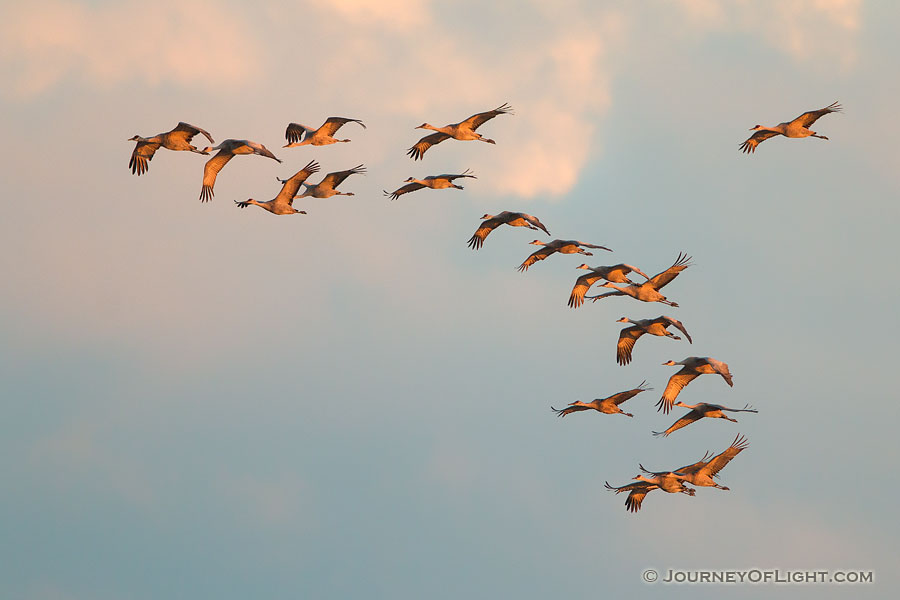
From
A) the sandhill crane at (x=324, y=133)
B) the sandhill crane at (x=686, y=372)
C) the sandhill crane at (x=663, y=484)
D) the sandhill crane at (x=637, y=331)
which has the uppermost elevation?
the sandhill crane at (x=324, y=133)

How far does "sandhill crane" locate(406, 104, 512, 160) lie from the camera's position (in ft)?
133

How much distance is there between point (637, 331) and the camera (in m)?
43.3

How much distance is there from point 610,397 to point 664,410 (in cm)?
181

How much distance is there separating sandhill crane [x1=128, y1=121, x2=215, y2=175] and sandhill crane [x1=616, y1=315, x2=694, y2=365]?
49.4 ft

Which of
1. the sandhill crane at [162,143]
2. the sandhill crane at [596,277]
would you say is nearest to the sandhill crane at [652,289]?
the sandhill crane at [596,277]

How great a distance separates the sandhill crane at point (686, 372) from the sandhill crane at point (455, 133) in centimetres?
965

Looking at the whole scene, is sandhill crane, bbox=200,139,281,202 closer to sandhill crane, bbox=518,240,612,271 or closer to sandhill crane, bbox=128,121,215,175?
sandhill crane, bbox=128,121,215,175

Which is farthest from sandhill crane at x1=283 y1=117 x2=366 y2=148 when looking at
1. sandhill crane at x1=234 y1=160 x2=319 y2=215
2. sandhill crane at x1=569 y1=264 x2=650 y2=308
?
sandhill crane at x1=569 y1=264 x2=650 y2=308

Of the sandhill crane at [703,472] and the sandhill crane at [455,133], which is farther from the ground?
the sandhill crane at [455,133]

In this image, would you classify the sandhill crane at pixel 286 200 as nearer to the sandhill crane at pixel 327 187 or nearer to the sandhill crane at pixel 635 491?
the sandhill crane at pixel 327 187

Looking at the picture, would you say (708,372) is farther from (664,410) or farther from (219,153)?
(219,153)

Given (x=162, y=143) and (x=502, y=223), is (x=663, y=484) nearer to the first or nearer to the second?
(x=502, y=223)

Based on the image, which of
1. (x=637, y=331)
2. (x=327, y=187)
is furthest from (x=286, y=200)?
(x=637, y=331)

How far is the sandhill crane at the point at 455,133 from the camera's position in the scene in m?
40.7
